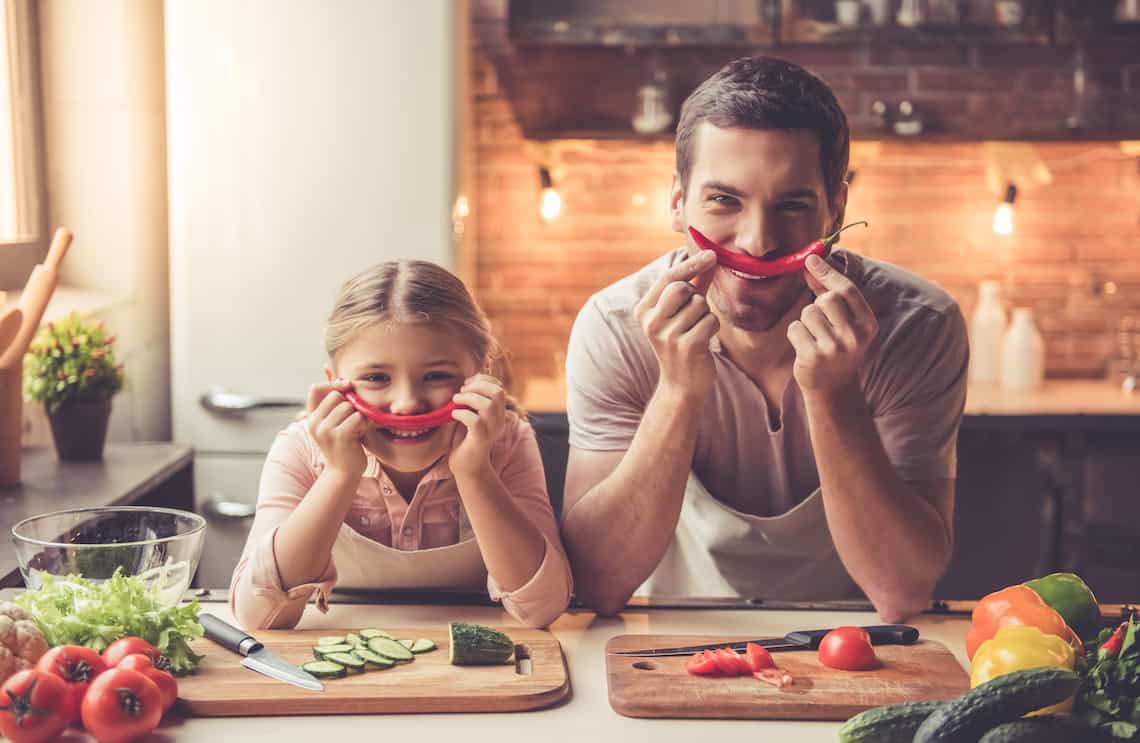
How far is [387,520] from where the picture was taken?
6.28ft

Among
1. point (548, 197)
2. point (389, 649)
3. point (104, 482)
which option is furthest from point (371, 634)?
point (548, 197)

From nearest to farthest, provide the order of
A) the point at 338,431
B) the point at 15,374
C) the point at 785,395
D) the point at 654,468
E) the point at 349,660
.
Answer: the point at 349,660, the point at 338,431, the point at 654,468, the point at 785,395, the point at 15,374

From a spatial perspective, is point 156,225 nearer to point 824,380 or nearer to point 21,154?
point 21,154

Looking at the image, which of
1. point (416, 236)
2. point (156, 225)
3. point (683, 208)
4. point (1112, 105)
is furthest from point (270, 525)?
point (1112, 105)

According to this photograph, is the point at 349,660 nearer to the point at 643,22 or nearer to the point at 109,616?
the point at 109,616

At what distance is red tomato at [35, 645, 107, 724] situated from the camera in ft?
4.26

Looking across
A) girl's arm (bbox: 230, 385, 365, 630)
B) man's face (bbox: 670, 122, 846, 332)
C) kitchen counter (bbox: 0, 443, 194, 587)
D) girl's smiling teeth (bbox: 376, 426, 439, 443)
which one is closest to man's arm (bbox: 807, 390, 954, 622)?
man's face (bbox: 670, 122, 846, 332)

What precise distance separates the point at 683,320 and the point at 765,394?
342 millimetres

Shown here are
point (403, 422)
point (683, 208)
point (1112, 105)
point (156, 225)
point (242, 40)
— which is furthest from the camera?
point (1112, 105)

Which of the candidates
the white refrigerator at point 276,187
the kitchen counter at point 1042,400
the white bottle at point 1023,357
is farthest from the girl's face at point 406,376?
the white bottle at point 1023,357

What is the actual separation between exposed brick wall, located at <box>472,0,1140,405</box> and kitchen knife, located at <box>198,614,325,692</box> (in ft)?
9.28

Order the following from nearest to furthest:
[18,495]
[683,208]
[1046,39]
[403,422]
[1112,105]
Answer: [403,422]
[683,208]
[18,495]
[1046,39]
[1112,105]

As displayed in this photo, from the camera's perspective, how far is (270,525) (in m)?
1.77

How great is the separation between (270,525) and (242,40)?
201 cm
